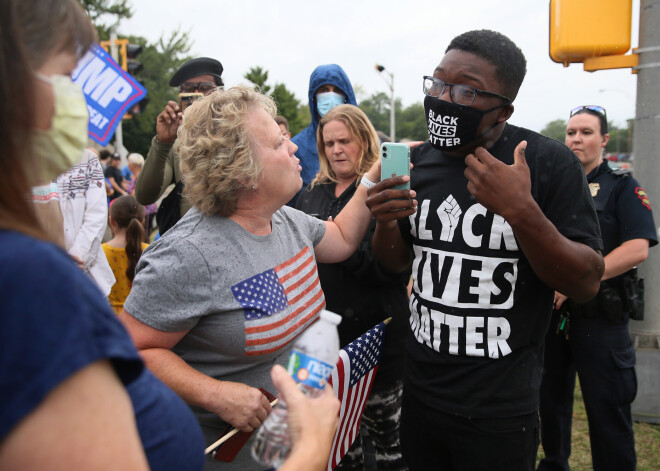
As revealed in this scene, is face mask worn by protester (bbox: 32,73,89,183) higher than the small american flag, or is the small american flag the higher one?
face mask worn by protester (bbox: 32,73,89,183)

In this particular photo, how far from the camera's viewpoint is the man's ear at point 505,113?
205 cm

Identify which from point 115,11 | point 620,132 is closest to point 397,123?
point 620,132

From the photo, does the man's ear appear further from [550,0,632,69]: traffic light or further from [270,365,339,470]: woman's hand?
[550,0,632,69]: traffic light

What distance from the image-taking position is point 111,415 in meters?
0.78

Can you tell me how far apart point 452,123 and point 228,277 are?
3.55 feet

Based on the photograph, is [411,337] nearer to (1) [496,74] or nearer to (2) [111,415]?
(1) [496,74]

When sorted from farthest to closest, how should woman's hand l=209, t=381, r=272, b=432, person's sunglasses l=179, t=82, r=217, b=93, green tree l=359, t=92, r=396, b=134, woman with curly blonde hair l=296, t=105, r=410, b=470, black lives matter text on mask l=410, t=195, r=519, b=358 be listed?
1. green tree l=359, t=92, r=396, b=134
2. person's sunglasses l=179, t=82, r=217, b=93
3. woman with curly blonde hair l=296, t=105, r=410, b=470
4. black lives matter text on mask l=410, t=195, r=519, b=358
5. woman's hand l=209, t=381, r=272, b=432

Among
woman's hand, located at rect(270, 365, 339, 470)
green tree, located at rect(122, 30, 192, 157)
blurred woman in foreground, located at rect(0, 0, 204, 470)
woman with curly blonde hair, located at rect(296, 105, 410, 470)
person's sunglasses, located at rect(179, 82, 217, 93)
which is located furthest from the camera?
green tree, located at rect(122, 30, 192, 157)

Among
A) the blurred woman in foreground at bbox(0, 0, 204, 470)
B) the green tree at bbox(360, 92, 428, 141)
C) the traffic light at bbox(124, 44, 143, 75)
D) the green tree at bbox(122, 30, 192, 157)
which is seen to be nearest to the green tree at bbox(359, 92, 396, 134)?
the green tree at bbox(360, 92, 428, 141)

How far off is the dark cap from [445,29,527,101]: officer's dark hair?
2.47 metres

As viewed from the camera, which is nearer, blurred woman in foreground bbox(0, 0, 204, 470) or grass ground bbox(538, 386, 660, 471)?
blurred woman in foreground bbox(0, 0, 204, 470)

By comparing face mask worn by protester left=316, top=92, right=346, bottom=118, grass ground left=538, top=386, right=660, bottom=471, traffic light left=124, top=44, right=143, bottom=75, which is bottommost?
grass ground left=538, top=386, right=660, bottom=471

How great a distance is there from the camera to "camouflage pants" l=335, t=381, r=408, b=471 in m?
3.12

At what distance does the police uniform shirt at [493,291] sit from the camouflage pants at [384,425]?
3.39ft
